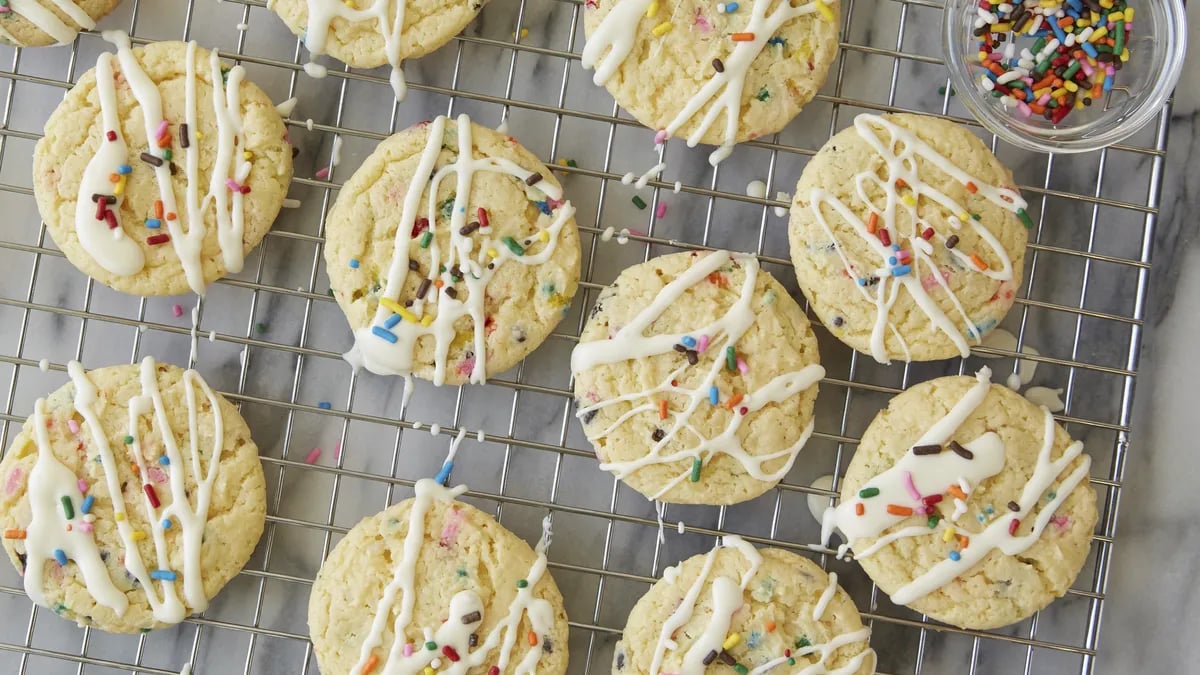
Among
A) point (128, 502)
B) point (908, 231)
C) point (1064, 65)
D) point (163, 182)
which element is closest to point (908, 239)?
point (908, 231)

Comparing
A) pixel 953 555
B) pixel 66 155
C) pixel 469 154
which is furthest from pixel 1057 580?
pixel 66 155

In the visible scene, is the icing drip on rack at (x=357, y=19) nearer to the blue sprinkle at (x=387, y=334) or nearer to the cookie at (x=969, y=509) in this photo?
the blue sprinkle at (x=387, y=334)

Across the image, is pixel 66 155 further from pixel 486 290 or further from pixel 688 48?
pixel 688 48

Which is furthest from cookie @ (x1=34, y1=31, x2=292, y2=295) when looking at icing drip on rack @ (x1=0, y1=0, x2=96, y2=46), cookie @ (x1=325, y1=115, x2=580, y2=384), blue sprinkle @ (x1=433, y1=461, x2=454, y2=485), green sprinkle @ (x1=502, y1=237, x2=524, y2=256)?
blue sprinkle @ (x1=433, y1=461, x2=454, y2=485)

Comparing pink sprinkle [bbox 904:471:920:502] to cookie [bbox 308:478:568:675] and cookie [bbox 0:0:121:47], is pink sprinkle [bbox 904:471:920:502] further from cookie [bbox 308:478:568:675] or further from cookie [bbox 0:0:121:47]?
cookie [bbox 0:0:121:47]

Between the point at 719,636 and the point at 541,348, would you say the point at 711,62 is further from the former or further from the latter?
the point at 719,636

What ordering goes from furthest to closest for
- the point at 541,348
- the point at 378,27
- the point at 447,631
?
the point at 541,348 < the point at 378,27 < the point at 447,631

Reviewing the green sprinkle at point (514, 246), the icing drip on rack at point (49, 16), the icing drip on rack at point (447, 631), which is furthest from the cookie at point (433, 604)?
the icing drip on rack at point (49, 16)
